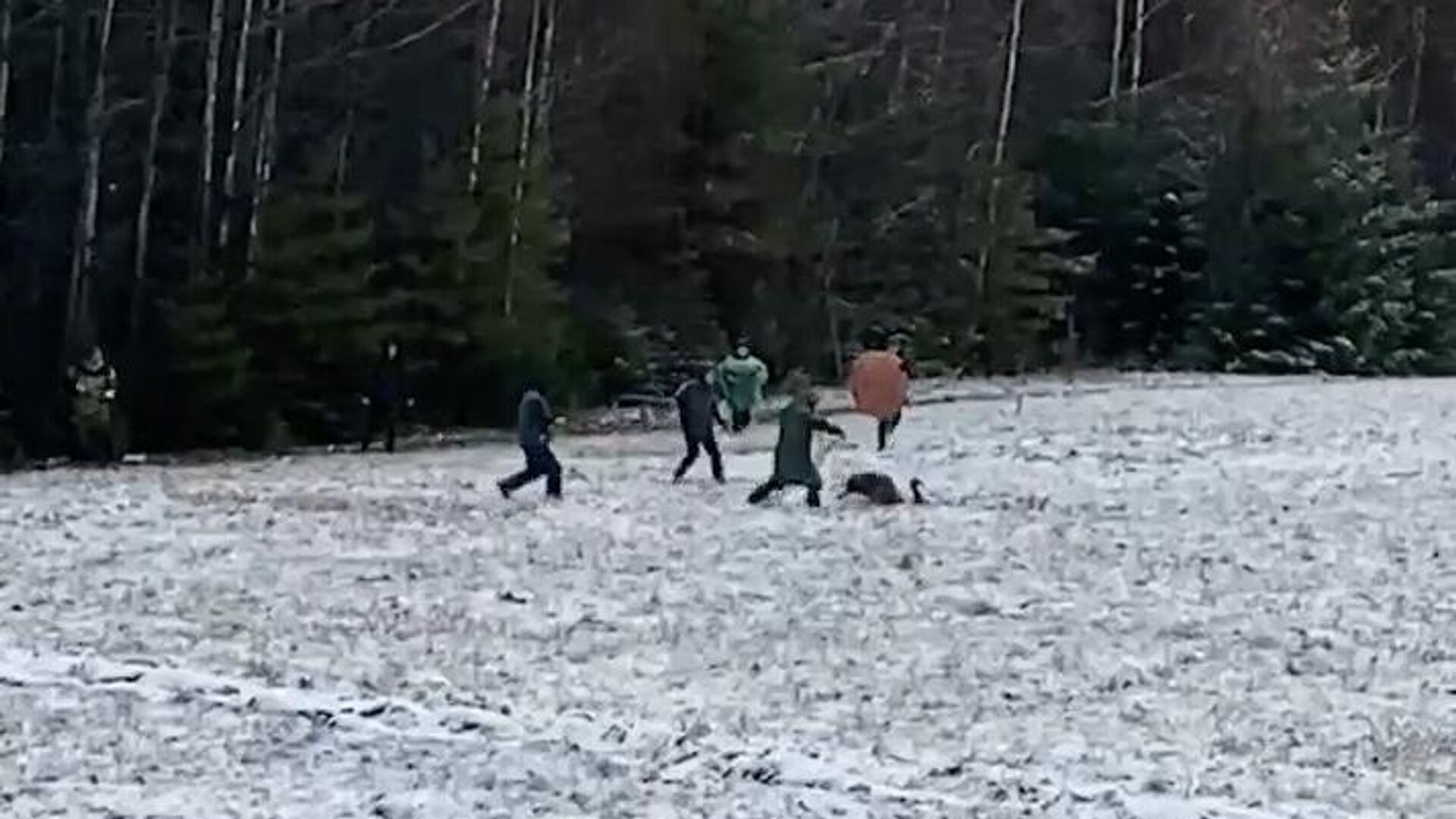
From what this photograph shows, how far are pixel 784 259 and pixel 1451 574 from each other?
3341 cm

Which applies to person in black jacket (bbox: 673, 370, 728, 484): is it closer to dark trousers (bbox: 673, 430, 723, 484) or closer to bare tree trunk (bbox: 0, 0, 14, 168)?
dark trousers (bbox: 673, 430, 723, 484)

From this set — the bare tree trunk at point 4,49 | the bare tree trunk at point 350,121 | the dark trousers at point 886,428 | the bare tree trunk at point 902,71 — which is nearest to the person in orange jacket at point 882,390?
the dark trousers at point 886,428

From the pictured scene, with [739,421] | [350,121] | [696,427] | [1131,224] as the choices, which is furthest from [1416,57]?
[696,427]

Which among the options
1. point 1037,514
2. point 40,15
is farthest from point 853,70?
point 1037,514

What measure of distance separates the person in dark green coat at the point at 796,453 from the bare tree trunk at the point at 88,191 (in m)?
15.3

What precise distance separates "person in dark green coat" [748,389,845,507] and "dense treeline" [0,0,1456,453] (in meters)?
14.1

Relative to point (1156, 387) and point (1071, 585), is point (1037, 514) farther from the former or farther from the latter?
point (1156, 387)

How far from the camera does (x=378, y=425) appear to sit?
41.0 metres

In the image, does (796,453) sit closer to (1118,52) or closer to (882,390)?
(882,390)

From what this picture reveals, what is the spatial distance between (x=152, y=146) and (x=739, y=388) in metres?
9.36

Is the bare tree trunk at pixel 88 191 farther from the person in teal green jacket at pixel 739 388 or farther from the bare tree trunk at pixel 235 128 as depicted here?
the person in teal green jacket at pixel 739 388

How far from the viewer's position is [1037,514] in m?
26.8

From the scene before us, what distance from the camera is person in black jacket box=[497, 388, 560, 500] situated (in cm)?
2858

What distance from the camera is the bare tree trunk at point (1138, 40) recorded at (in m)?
64.7
